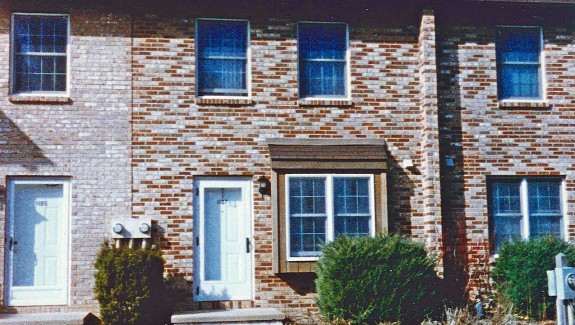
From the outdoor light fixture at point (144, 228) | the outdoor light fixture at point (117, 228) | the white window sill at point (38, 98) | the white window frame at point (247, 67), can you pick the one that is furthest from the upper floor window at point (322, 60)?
the white window sill at point (38, 98)

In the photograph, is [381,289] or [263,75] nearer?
[381,289]

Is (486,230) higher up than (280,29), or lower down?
lower down

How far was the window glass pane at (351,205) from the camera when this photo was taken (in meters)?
13.4

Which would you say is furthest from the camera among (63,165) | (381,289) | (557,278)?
(63,165)

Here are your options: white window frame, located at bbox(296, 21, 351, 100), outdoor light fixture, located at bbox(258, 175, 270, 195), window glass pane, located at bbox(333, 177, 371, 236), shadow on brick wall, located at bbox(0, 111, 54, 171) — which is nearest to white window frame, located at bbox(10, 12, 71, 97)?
shadow on brick wall, located at bbox(0, 111, 54, 171)

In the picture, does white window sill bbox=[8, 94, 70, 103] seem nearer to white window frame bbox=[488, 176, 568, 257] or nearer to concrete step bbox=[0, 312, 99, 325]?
concrete step bbox=[0, 312, 99, 325]

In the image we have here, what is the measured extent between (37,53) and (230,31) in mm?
3345

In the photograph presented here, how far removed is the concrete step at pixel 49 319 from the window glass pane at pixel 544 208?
26.2 ft

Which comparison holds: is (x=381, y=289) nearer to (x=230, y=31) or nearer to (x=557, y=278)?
(x=557, y=278)

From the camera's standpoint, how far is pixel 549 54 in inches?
571

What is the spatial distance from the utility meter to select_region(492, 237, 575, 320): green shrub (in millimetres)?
3548

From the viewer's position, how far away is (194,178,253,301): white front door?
1312 cm

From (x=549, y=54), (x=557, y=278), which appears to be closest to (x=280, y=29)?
(x=549, y=54)

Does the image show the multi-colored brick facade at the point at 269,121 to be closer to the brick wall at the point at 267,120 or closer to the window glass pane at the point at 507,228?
the brick wall at the point at 267,120
